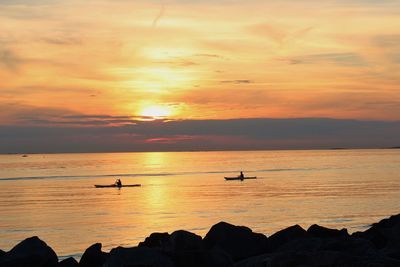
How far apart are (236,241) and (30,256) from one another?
6.51 meters

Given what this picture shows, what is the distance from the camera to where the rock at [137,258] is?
17.3 meters

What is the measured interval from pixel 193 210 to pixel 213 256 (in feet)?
132

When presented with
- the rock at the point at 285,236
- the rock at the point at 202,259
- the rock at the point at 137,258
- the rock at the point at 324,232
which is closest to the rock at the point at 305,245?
the rock at the point at 202,259

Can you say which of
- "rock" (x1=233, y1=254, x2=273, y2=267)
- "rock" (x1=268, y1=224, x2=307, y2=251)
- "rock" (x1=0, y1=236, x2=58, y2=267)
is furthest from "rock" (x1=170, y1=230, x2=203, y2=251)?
"rock" (x1=0, y1=236, x2=58, y2=267)

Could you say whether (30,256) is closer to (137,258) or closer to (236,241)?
(137,258)

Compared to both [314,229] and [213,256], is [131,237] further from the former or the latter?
[213,256]

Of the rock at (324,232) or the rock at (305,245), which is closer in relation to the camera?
the rock at (305,245)

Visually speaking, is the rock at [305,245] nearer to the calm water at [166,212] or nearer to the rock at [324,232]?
the rock at [324,232]

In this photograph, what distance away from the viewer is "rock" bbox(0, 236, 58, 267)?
19859 mm

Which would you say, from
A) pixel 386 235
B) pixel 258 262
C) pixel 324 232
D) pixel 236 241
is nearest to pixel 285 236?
pixel 324 232

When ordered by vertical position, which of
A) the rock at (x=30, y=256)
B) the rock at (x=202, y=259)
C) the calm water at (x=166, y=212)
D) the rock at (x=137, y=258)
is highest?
the rock at (x=137, y=258)

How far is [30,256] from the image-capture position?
65.9 feet

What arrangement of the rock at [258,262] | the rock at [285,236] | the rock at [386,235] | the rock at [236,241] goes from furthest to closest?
the rock at [285,236], the rock at [236,241], the rock at [386,235], the rock at [258,262]

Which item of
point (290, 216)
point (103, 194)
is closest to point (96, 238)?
point (290, 216)
